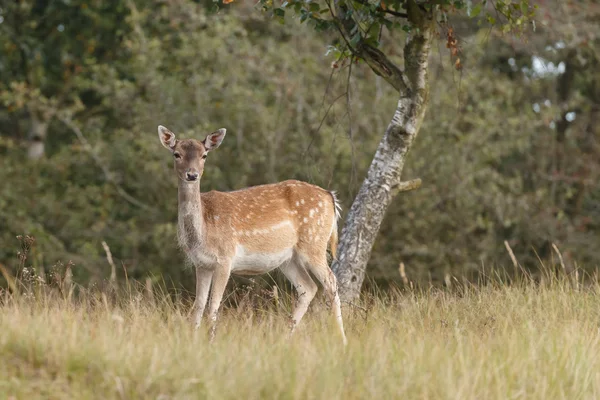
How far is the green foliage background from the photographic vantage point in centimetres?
1652

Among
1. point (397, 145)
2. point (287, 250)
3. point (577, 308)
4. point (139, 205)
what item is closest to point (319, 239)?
point (287, 250)

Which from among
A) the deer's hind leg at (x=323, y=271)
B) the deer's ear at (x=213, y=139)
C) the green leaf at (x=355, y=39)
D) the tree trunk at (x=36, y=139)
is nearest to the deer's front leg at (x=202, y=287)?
the deer's hind leg at (x=323, y=271)

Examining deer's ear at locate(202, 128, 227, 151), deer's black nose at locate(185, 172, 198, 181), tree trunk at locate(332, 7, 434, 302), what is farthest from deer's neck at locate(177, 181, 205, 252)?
tree trunk at locate(332, 7, 434, 302)

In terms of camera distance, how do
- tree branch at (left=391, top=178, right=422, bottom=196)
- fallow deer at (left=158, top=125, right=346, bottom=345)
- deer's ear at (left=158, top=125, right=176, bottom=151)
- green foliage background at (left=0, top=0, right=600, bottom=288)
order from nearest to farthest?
fallow deer at (left=158, top=125, right=346, bottom=345) → deer's ear at (left=158, top=125, right=176, bottom=151) → tree branch at (left=391, top=178, right=422, bottom=196) → green foliage background at (left=0, top=0, right=600, bottom=288)

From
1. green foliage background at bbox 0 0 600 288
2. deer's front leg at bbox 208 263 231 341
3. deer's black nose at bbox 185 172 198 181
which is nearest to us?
deer's front leg at bbox 208 263 231 341

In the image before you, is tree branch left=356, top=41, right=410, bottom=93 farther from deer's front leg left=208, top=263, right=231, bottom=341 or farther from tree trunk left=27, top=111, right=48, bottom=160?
tree trunk left=27, top=111, right=48, bottom=160

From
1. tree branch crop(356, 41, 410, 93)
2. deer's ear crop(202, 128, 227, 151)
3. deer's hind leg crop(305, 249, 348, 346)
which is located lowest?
deer's hind leg crop(305, 249, 348, 346)

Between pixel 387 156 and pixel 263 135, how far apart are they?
8126 mm

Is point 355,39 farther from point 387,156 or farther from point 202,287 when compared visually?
point 202,287

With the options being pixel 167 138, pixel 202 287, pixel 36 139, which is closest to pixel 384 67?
pixel 167 138

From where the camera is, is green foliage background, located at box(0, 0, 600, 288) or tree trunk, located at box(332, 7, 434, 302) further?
green foliage background, located at box(0, 0, 600, 288)

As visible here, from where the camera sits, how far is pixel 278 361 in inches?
210

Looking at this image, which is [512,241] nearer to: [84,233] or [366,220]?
[84,233]

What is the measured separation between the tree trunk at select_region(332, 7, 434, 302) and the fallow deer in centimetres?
19
